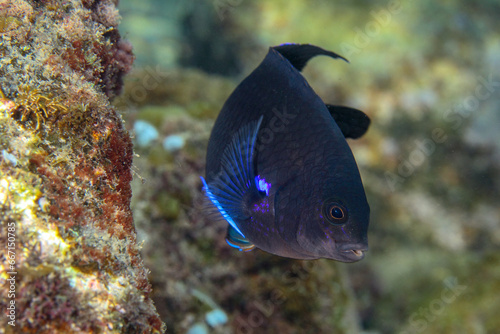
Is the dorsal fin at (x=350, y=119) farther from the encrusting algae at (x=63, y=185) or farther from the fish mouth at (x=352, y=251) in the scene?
the encrusting algae at (x=63, y=185)

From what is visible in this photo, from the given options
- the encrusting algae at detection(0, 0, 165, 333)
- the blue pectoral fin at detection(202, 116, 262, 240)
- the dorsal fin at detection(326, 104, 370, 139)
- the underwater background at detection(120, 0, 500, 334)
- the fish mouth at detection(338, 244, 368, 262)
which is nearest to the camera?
the encrusting algae at detection(0, 0, 165, 333)

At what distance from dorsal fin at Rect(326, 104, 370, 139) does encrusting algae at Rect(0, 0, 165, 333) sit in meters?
1.33

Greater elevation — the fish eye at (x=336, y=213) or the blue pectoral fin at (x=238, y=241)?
the fish eye at (x=336, y=213)

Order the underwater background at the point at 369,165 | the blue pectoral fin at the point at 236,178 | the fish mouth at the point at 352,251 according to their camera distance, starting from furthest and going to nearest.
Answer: the underwater background at the point at 369,165, the blue pectoral fin at the point at 236,178, the fish mouth at the point at 352,251

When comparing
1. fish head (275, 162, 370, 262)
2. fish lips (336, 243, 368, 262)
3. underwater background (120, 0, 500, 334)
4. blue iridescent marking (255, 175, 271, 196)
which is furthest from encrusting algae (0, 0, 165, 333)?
underwater background (120, 0, 500, 334)

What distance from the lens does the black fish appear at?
5.73 ft

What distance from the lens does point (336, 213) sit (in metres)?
1.72

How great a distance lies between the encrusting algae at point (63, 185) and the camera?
1.45 meters

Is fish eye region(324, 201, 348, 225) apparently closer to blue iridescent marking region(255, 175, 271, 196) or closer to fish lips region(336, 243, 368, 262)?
fish lips region(336, 243, 368, 262)

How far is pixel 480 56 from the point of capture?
806 cm

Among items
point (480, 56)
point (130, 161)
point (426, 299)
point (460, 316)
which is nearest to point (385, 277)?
point (426, 299)

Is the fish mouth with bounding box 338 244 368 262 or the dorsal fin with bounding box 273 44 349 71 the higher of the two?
the dorsal fin with bounding box 273 44 349 71

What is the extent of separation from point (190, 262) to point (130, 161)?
92.4 inches

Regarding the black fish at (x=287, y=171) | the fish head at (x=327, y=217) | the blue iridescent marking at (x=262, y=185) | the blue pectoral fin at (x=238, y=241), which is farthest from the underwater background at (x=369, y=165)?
the fish head at (x=327, y=217)
